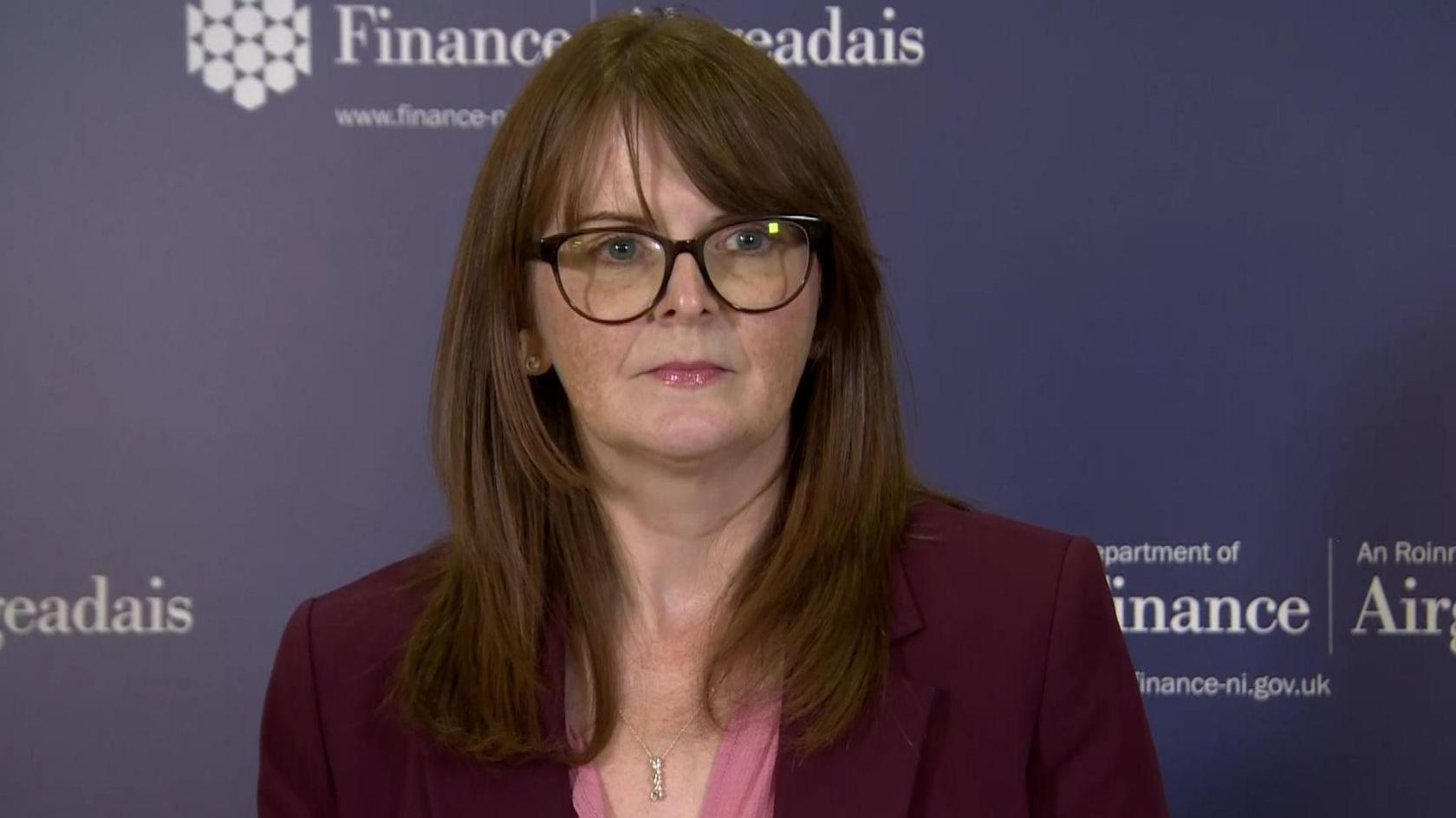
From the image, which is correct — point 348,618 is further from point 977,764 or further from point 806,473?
point 977,764

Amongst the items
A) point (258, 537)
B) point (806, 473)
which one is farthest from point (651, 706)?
point (258, 537)

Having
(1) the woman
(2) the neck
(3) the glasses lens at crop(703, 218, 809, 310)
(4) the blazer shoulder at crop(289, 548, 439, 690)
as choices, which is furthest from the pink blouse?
(3) the glasses lens at crop(703, 218, 809, 310)

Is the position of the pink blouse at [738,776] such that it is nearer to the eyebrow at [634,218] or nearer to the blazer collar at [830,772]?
the blazer collar at [830,772]

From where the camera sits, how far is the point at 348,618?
168cm

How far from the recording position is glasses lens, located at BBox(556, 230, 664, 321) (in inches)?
57.4

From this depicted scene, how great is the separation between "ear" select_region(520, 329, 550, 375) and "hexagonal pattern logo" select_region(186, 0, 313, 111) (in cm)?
98

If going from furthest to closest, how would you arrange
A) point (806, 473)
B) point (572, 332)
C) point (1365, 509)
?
1. point (1365, 509)
2. point (806, 473)
3. point (572, 332)

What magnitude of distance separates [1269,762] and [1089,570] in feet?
3.20

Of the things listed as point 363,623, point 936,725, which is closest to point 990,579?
point 936,725

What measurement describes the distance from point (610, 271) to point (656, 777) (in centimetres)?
50

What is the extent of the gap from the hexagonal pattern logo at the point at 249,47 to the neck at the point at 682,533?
1.07 meters

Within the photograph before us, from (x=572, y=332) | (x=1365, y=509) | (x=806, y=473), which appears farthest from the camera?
(x=1365, y=509)

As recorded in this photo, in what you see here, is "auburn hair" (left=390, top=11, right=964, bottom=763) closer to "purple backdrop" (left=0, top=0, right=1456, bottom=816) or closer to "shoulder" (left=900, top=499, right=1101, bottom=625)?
"shoulder" (left=900, top=499, right=1101, bottom=625)

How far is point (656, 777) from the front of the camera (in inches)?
61.2
